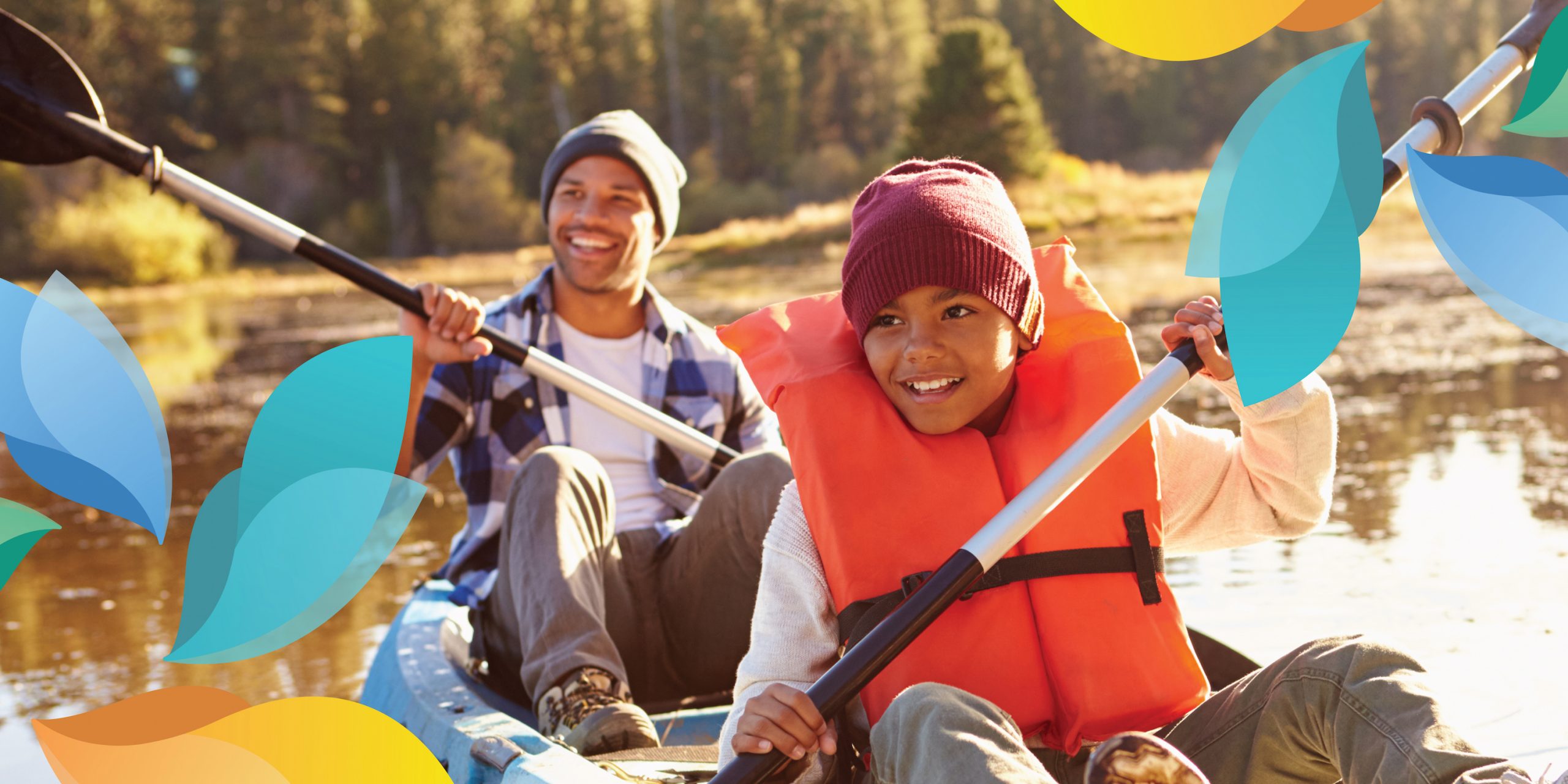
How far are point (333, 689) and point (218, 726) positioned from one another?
1.85m

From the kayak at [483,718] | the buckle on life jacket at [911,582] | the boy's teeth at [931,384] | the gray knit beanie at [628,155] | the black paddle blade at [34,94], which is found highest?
the black paddle blade at [34,94]

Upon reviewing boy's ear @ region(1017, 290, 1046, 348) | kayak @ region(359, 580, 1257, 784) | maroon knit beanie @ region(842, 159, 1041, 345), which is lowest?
kayak @ region(359, 580, 1257, 784)

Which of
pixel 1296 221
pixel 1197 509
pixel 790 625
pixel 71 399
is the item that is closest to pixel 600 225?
pixel 71 399

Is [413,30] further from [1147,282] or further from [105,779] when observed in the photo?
[105,779]

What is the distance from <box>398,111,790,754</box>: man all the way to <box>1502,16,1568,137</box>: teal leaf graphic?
119 cm

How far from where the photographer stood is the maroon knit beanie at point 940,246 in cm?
161

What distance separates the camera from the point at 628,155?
2.74 meters

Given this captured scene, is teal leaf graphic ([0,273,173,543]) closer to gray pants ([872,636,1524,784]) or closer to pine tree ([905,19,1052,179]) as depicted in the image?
gray pants ([872,636,1524,784])

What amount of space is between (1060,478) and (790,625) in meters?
0.36

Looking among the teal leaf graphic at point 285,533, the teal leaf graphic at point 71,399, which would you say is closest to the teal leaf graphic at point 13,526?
the teal leaf graphic at point 71,399

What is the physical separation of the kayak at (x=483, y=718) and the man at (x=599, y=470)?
0.24ft

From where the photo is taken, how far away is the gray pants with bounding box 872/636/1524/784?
4.11ft

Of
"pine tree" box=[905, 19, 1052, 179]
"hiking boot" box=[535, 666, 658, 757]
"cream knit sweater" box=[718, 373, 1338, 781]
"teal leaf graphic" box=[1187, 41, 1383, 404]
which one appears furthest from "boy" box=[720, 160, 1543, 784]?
"pine tree" box=[905, 19, 1052, 179]

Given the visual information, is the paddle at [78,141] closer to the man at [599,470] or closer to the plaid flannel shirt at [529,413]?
the man at [599,470]
